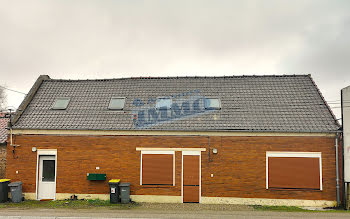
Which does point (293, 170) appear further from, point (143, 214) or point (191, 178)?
point (143, 214)

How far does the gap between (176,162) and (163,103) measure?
13.4ft

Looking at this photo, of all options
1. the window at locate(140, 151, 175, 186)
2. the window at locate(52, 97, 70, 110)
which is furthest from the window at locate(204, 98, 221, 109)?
the window at locate(52, 97, 70, 110)

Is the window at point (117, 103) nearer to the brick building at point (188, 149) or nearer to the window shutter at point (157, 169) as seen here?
the brick building at point (188, 149)

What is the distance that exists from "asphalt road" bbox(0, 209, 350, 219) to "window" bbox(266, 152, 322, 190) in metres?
1.84

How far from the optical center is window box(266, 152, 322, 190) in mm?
14648

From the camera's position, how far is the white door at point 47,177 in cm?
1597

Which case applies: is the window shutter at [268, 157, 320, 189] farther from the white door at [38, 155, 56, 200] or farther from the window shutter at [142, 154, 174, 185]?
the white door at [38, 155, 56, 200]

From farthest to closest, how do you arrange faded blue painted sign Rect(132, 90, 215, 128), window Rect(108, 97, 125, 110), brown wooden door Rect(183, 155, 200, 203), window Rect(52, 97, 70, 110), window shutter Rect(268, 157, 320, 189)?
window Rect(52, 97, 70, 110) → window Rect(108, 97, 125, 110) → faded blue painted sign Rect(132, 90, 215, 128) → brown wooden door Rect(183, 155, 200, 203) → window shutter Rect(268, 157, 320, 189)

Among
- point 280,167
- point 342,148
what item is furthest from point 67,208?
point 342,148

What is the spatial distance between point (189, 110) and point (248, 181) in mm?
5306

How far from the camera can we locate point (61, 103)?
58.9 feet

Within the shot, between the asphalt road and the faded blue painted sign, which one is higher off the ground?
the faded blue painted sign

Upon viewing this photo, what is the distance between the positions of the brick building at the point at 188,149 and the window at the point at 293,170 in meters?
0.05

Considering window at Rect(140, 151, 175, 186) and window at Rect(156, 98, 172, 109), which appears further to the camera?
window at Rect(156, 98, 172, 109)
